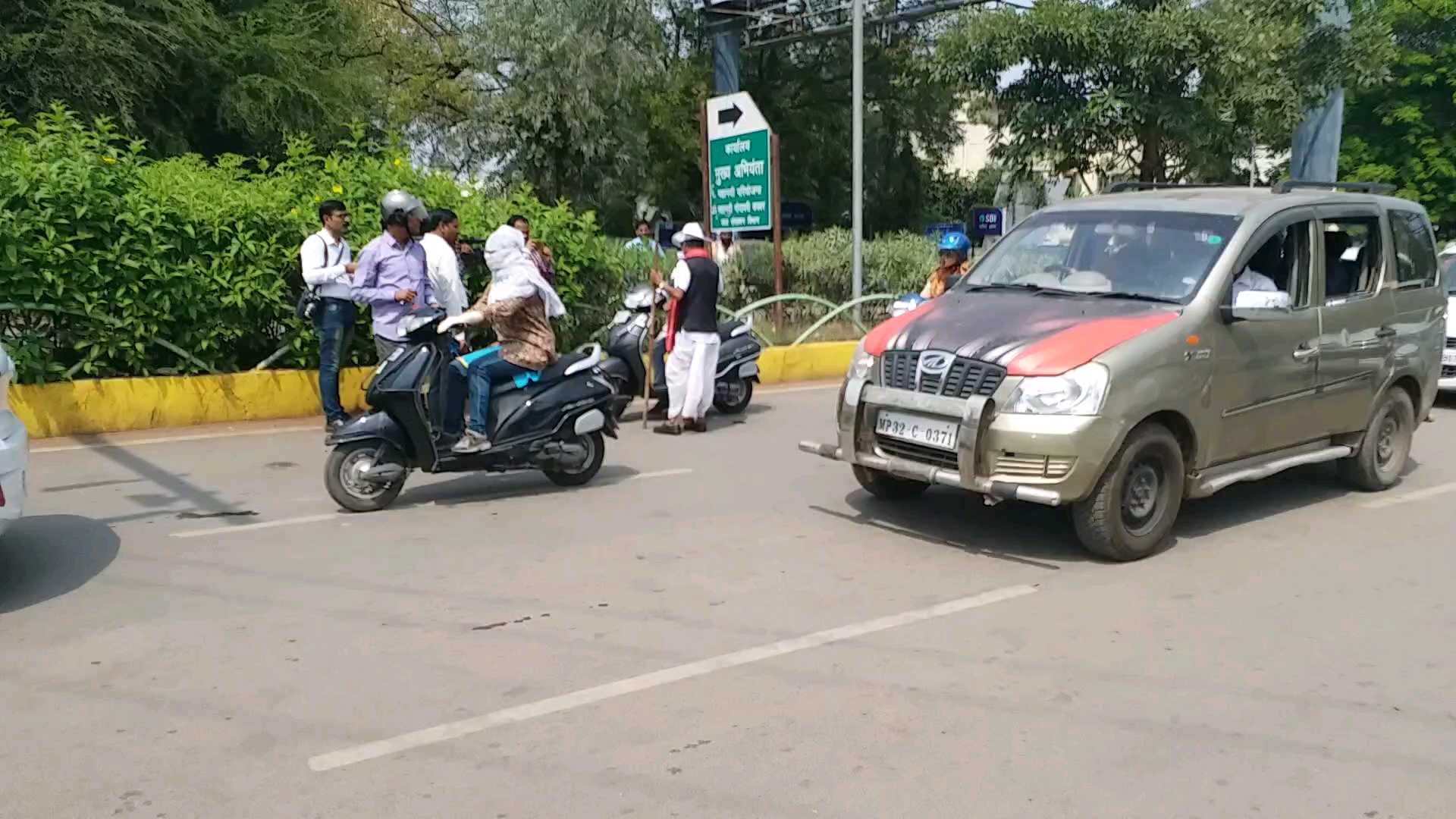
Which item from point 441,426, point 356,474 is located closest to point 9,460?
point 356,474

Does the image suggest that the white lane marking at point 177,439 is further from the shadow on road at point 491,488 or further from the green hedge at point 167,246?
the shadow on road at point 491,488

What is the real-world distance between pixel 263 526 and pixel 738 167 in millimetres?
9381

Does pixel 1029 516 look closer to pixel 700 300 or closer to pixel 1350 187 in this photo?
pixel 1350 187

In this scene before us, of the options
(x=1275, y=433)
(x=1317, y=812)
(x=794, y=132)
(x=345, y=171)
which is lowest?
(x=1317, y=812)

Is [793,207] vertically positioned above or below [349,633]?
above

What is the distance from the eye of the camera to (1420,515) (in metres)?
7.54

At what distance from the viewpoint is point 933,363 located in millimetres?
6500

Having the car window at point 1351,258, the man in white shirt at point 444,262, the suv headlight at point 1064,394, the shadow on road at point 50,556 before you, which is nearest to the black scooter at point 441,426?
the shadow on road at point 50,556

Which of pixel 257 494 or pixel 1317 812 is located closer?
pixel 1317 812

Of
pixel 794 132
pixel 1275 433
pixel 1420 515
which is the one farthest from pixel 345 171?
pixel 794 132

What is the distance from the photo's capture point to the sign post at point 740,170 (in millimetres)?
14844

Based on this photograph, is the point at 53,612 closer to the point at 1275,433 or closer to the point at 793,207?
the point at 1275,433

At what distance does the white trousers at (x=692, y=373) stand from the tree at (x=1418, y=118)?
2620cm

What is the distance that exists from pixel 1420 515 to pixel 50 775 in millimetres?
7158
